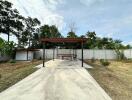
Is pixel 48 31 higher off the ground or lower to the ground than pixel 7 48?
higher

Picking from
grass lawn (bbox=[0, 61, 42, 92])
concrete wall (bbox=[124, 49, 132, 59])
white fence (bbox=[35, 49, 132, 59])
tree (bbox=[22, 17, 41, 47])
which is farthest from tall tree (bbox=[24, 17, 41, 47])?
grass lawn (bbox=[0, 61, 42, 92])

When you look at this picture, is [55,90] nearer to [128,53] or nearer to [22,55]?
[22,55]

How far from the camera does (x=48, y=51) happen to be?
138 ft

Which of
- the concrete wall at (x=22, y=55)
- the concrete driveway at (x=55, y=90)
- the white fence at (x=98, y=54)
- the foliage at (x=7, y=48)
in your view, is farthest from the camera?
the white fence at (x=98, y=54)

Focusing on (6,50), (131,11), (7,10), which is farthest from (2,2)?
(131,11)

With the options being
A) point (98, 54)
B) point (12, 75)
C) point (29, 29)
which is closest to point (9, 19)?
point (29, 29)

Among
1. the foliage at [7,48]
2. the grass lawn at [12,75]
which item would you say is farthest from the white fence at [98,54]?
the grass lawn at [12,75]

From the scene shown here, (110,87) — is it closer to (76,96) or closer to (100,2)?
(76,96)

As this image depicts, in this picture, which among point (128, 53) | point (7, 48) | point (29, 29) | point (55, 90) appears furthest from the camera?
point (29, 29)

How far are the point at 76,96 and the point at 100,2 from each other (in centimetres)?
1394

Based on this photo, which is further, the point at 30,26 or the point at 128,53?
the point at 30,26

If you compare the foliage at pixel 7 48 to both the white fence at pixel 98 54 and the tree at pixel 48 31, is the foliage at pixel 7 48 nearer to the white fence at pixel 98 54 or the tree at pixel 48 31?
the white fence at pixel 98 54

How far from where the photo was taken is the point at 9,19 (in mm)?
47250

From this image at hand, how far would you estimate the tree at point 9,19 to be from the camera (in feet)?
151
